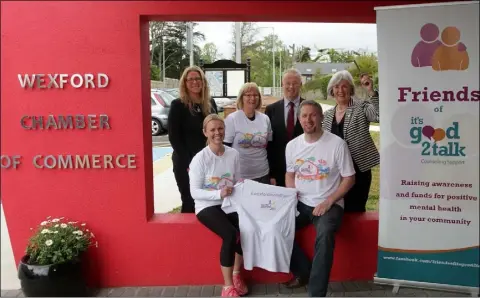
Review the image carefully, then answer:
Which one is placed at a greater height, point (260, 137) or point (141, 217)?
point (260, 137)

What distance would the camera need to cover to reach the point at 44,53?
3.41 metres

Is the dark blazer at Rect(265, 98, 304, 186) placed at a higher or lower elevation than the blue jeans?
higher

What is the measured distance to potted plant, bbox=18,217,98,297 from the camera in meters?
3.32

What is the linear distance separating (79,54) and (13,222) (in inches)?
58.1

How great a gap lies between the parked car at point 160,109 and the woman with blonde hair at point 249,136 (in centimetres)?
786

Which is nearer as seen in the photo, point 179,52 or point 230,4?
point 230,4

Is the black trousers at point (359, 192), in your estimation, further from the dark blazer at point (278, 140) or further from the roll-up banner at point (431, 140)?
the dark blazer at point (278, 140)

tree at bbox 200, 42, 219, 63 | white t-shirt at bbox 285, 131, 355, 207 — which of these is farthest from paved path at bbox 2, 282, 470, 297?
tree at bbox 200, 42, 219, 63

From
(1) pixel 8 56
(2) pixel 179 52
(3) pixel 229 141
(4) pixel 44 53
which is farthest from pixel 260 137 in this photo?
(2) pixel 179 52

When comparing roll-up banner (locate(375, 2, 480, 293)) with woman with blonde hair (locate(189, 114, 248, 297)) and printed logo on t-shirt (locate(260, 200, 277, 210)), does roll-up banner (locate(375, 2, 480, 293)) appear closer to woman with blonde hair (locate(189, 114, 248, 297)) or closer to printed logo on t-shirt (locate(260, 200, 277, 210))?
printed logo on t-shirt (locate(260, 200, 277, 210))

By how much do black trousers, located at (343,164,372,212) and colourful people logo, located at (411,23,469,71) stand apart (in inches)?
42.0

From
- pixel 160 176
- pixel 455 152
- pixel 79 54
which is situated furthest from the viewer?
pixel 160 176

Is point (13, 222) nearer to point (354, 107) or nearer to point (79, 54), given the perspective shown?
point (79, 54)

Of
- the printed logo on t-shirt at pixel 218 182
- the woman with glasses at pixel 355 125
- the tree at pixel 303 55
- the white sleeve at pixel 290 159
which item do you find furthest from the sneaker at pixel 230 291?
the tree at pixel 303 55
